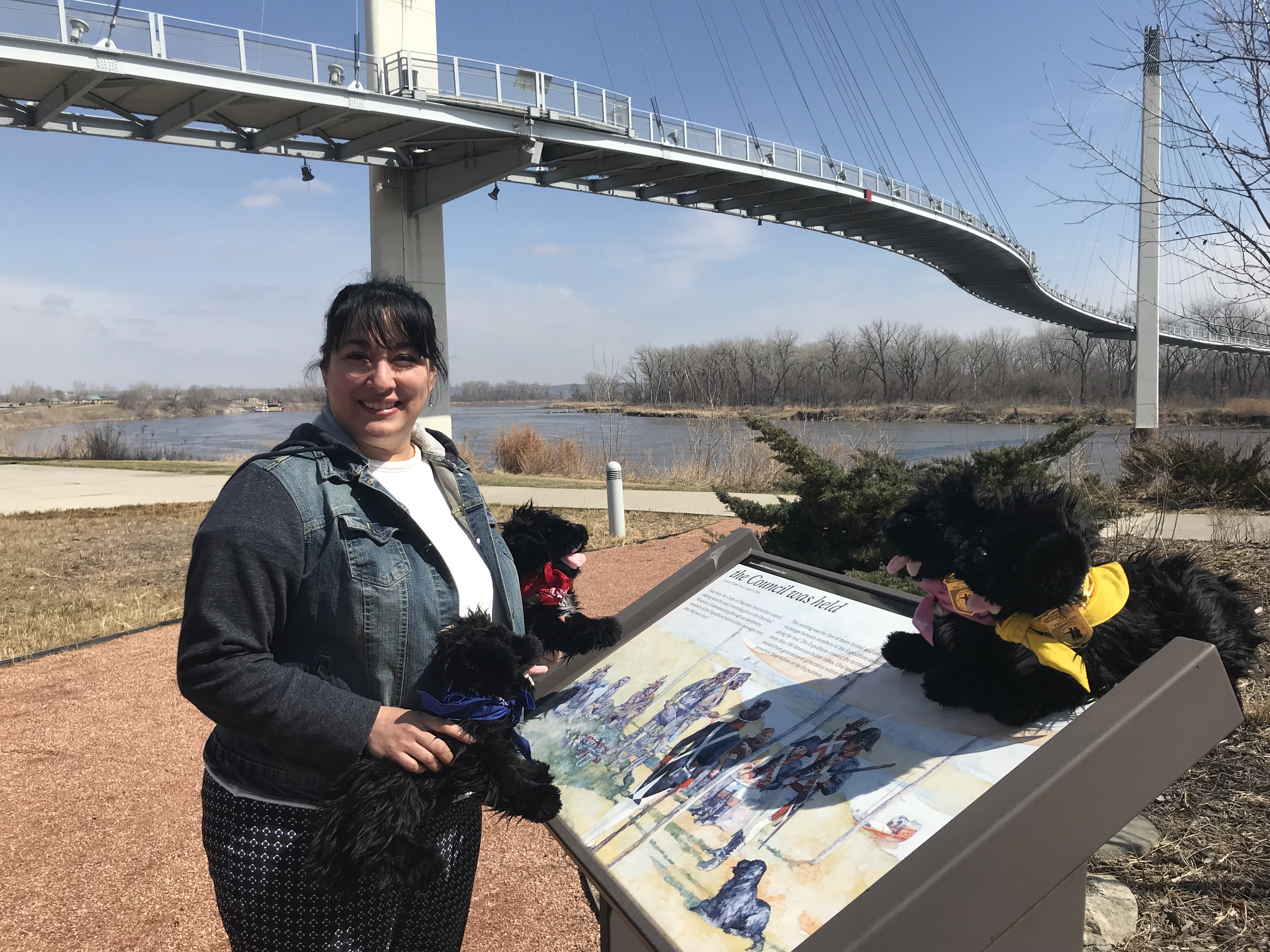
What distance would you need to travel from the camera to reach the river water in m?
15.3

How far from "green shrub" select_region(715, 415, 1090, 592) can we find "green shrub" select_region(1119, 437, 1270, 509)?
4.51 meters

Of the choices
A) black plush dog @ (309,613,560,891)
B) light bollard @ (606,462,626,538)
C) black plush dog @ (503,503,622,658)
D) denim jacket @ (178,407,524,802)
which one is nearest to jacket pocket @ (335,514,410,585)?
denim jacket @ (178,407,524,802)

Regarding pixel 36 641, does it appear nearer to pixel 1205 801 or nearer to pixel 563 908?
pixel 563 908

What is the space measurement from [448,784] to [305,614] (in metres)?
0.44

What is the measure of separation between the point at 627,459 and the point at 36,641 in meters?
13.4

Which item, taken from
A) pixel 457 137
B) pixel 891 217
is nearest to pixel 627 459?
pixel 457 137

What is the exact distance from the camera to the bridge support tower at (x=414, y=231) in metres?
19.5

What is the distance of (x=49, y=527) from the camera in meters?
10.9

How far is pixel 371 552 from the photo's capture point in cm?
154

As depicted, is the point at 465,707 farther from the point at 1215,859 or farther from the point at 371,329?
the point at 1215,859

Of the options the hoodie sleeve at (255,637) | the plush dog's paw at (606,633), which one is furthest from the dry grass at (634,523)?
the hoodie sleeve at (255,637)

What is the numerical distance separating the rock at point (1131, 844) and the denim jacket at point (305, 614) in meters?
2.79

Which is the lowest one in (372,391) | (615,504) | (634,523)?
(634,523)

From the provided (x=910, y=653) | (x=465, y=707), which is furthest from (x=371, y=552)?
(x=910, y=653)
